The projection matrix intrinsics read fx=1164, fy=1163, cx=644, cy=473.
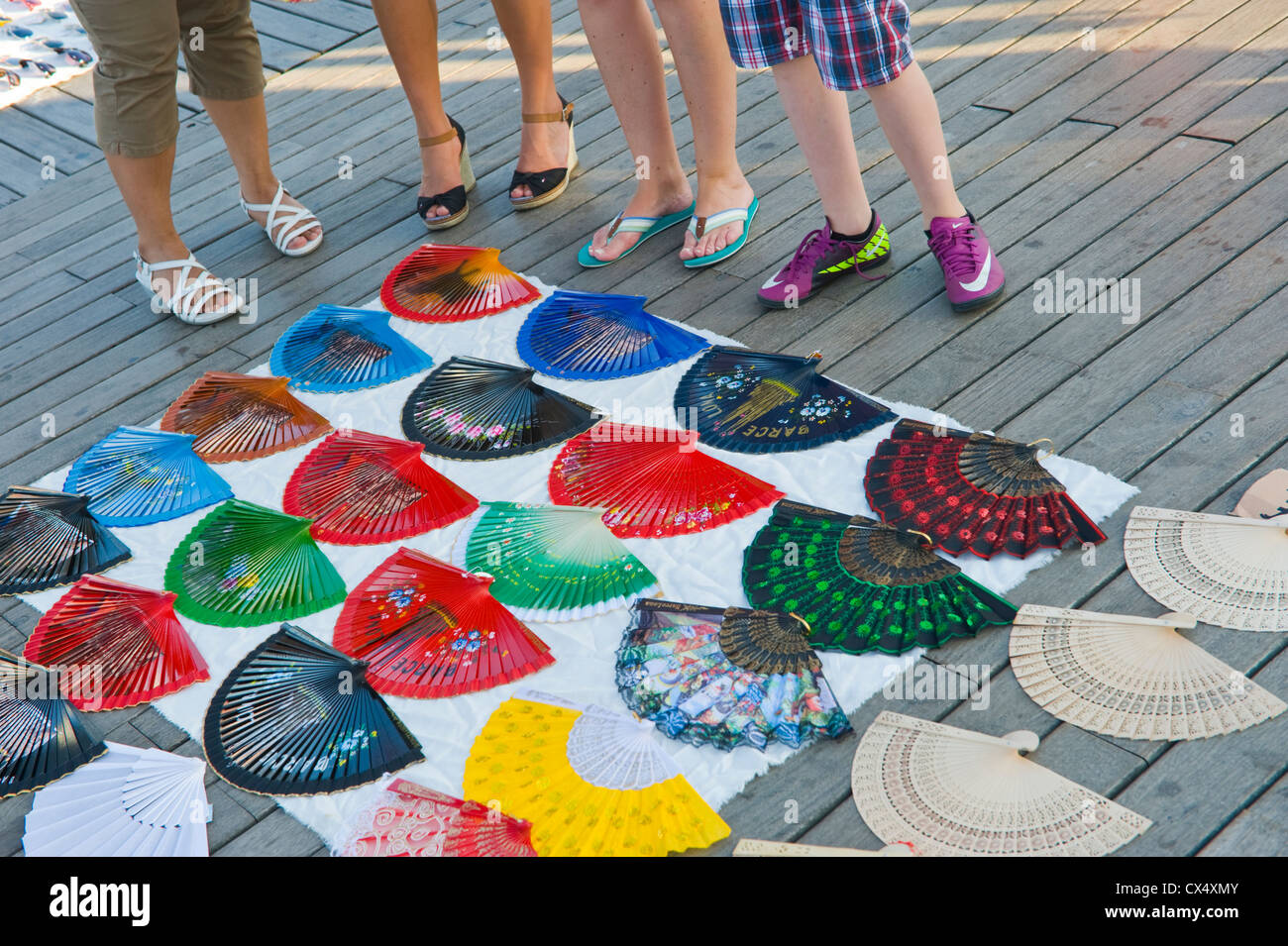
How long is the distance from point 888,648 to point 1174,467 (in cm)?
65

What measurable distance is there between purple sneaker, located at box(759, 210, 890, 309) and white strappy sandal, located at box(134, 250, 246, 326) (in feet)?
4.51

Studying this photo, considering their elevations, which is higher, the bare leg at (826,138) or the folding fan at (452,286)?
the bare leg at (826,138)

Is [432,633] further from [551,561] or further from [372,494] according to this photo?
[372,494]

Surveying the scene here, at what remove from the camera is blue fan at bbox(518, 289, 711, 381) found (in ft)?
8.25

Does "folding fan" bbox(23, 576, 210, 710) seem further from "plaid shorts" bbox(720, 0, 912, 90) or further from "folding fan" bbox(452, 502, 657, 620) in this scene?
"plaid shorts" bbox(720, 0, 912, 90)

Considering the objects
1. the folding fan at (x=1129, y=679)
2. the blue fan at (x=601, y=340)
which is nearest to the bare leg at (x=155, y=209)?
the blue fan at (x=601, y=340)

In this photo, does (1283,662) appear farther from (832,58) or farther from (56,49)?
(56,49)

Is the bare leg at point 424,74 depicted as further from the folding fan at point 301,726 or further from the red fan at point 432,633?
the folding fan at point 301,726

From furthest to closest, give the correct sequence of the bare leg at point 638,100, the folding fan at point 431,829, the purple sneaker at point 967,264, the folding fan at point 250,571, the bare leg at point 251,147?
the bare leg at point 251,147 → the bare leg at point 638,100 → the purple sneaker at point 967,264 → the folding fan at point 250,571 → the folding fan at point 431,829

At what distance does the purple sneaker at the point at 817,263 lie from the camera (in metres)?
2.61

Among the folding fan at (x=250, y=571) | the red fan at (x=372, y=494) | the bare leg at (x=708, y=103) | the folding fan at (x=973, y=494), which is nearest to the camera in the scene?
the folding fan at (x=973, y=494)

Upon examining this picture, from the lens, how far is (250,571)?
83.0 inches

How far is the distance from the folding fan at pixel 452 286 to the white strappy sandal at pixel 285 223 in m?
0.35

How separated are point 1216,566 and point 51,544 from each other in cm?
208
